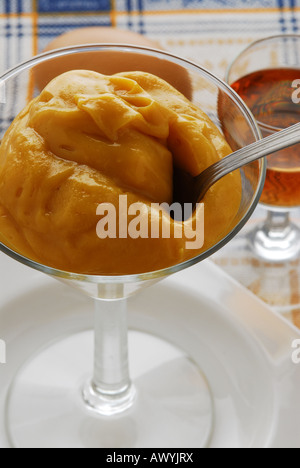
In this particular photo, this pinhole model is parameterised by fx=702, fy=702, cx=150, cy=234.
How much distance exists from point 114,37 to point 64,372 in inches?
32.7

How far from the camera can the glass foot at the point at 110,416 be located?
1378 mm

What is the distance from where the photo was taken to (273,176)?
1.45 meters

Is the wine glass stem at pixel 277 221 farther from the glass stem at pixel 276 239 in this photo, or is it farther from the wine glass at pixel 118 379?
the wine glass at pixel 118 379

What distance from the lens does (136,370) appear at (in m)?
1.51

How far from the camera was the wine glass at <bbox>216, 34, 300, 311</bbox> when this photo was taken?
147cm

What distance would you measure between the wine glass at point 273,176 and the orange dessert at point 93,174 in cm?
38

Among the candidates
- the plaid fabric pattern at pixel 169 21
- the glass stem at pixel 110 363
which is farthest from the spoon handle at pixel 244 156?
the plaid fabric pattern at pixel 169 21

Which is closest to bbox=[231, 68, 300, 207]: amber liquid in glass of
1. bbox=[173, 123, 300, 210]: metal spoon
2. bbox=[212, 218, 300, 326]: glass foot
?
bbox=[212, 218, 300, 326]: glass foot

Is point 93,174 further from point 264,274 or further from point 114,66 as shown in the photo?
point 264,274

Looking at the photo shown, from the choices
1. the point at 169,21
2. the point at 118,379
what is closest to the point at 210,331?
the point at 118,379

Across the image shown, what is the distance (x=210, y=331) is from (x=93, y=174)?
632 mm
